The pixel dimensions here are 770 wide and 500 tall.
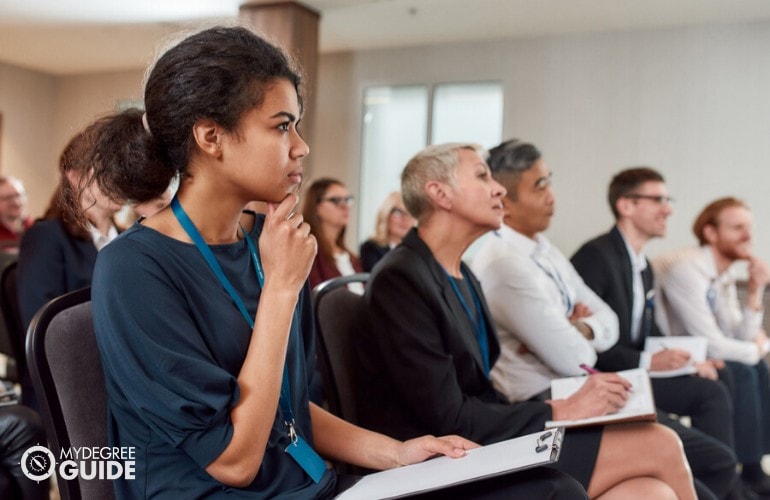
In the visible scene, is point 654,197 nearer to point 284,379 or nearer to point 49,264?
point 49,264

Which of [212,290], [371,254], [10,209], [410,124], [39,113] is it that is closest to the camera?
[212,290]

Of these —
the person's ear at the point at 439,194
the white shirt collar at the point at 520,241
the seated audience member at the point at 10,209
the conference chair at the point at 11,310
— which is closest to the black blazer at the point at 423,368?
the person's ear at the point at 439,194

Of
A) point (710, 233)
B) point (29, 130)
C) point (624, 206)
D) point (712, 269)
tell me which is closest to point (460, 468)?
point (624, 206)

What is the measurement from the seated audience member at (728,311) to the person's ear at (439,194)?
1895 mm

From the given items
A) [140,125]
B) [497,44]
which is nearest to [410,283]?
[140,125]

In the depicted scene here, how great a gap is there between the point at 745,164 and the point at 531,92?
210cm

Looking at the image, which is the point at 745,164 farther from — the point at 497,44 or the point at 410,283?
the point at 410,283

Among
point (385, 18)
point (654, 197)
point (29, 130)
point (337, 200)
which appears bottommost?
point (337, 200)

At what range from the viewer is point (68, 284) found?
8.54 feet

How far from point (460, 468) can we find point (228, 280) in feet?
1.47

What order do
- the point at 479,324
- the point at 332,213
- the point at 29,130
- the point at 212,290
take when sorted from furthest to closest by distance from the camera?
1. the point at 29,130
2. the point at 332,213
3. the point at 479,324
4. the point at 212,290

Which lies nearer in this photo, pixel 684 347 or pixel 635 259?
pixel 684 347

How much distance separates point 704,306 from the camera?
347 centimetres

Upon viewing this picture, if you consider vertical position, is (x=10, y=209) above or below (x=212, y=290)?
below
